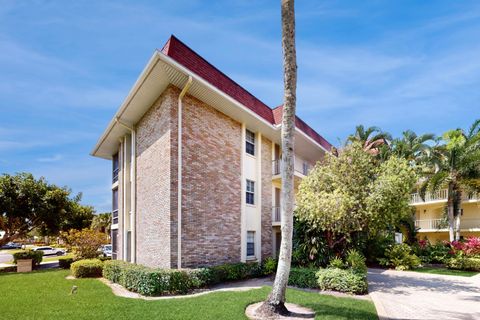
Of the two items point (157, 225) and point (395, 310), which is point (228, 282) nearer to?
point (157, 225)

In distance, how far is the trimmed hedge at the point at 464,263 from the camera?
61.0ft

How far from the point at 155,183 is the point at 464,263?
62.0ft

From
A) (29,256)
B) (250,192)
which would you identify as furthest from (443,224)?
(29,256)

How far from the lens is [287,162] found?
8852mm

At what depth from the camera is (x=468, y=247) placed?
19969 mm

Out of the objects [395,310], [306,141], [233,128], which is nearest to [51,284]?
[233,128]

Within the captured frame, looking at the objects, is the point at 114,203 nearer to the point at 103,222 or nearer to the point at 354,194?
the point at 354,194

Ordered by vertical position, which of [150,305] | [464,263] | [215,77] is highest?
[215,77]

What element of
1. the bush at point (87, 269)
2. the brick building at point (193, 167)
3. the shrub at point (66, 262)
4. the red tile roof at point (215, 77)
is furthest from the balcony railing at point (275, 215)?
the shrub at point (66, 262)

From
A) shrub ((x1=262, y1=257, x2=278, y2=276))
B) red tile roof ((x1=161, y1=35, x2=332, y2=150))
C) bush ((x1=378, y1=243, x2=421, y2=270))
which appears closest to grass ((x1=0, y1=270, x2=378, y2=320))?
shrub ((x1=262, y1=257, x2=278, y2=276))

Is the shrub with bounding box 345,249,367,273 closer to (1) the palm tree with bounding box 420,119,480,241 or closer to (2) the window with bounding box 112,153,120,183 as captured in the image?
(1) the palm tree with bounding box 420,119,480,241

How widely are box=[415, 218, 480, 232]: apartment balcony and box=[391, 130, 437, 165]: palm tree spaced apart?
7138 millimetres

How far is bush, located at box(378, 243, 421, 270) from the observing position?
1922 centimetres

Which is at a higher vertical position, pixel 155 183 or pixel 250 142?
pixel 250 142
